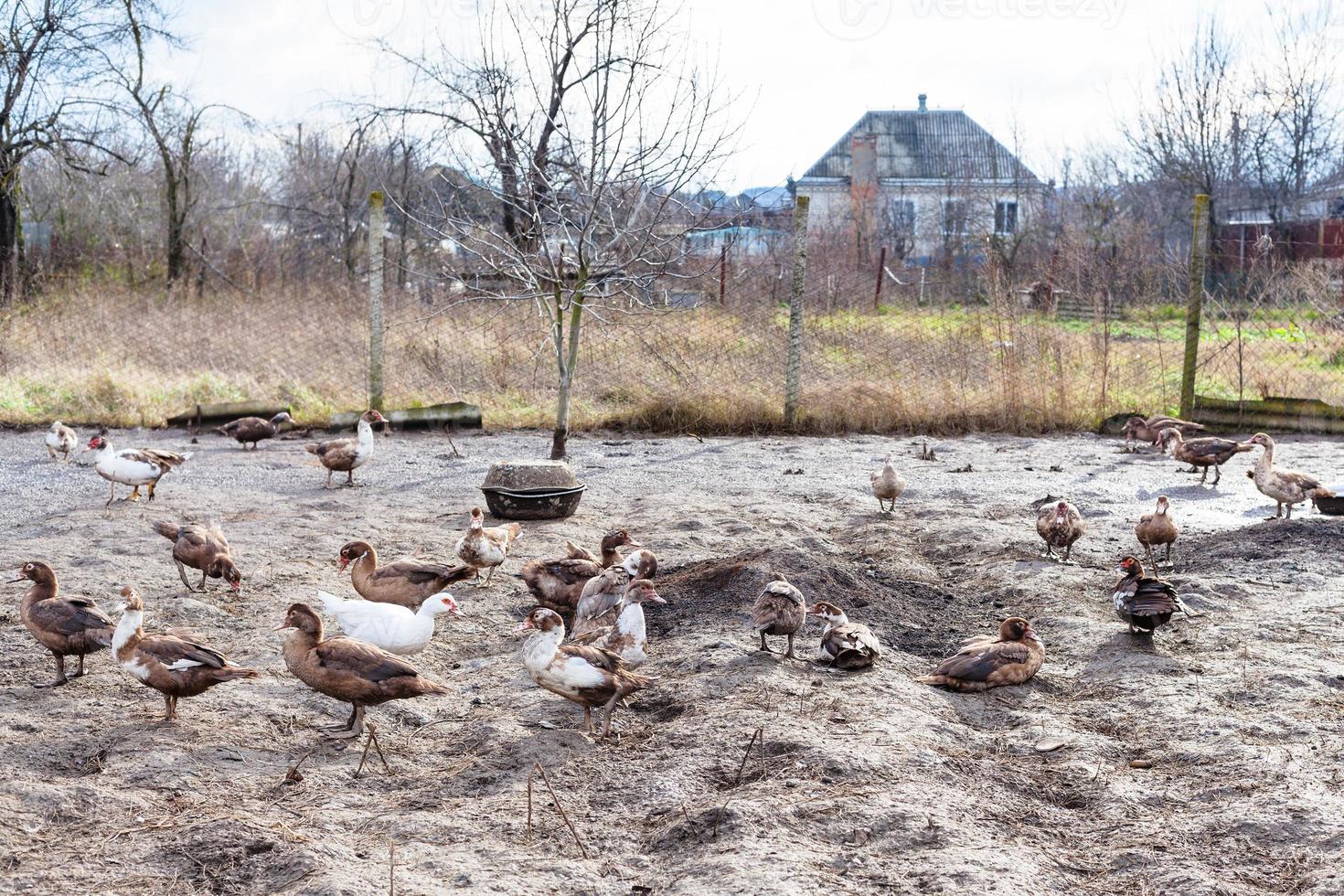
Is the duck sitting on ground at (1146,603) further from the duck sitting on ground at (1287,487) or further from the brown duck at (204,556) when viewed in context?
the brown duck at (204,556)

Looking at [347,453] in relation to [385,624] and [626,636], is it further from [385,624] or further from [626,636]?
[626,636]

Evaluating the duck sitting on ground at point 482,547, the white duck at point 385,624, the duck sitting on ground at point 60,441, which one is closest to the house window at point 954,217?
the duck sitting on ground at point 60,441

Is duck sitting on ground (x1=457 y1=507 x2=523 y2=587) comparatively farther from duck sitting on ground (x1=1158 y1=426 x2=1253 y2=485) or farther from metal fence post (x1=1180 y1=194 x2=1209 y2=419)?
metal fence post (x1=1180 y1=194 x2=1209 y2=419)

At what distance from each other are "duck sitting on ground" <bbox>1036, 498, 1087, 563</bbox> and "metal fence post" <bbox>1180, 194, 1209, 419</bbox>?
727 cm

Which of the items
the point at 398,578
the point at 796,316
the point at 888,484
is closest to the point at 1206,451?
the point at 888,484

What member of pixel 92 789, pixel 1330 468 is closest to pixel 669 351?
pixel 1330 468

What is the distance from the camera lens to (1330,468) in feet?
39.2

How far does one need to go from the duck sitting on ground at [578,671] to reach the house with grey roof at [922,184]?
100 feet

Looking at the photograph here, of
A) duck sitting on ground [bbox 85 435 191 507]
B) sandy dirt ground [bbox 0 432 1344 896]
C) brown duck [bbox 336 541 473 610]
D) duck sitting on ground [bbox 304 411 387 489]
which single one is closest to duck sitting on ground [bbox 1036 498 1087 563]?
sandy dirt ground [bbox 0 432 1344 896]

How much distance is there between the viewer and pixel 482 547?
754 centimetres

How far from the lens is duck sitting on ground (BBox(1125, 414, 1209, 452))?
12.8m

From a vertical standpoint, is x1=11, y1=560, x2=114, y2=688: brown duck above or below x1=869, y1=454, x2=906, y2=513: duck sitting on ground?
below

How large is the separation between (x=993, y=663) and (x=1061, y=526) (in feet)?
8.56

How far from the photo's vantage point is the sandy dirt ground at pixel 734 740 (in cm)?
393
